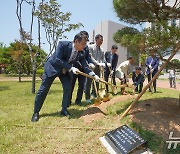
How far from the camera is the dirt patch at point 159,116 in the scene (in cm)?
357

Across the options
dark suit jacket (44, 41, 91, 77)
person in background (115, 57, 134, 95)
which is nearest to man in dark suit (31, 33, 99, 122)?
dark suit jacket (44, 41, 91, 77)

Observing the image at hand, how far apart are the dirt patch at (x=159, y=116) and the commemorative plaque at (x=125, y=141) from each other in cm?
38

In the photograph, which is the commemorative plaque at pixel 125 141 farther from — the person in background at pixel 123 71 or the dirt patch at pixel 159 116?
the person in background at pixel 123 71

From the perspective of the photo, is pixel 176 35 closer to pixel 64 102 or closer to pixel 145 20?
pixel 145 20

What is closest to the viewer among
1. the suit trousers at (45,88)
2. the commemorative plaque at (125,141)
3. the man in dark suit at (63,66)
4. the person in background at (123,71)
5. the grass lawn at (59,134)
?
the commemorative plaque at (125,141)

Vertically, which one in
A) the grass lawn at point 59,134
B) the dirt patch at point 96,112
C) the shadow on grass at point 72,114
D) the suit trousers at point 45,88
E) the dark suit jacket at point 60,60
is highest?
the dark suit jacket at point 60,60

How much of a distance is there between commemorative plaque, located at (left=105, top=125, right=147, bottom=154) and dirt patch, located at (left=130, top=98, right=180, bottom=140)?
1.24ft

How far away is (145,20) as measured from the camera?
4.44 m

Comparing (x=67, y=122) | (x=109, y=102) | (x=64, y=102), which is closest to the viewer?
(x=67, y=122)

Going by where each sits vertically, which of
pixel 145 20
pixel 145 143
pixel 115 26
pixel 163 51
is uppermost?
pixel 115 26

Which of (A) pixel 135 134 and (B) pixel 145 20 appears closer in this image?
(A) pixel 135 134

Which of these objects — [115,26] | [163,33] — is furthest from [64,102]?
[115,26]

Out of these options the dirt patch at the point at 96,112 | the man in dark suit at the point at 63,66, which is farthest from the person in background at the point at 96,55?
the man in dark suit at the point at 63,66

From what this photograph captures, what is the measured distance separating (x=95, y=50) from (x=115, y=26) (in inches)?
1213
